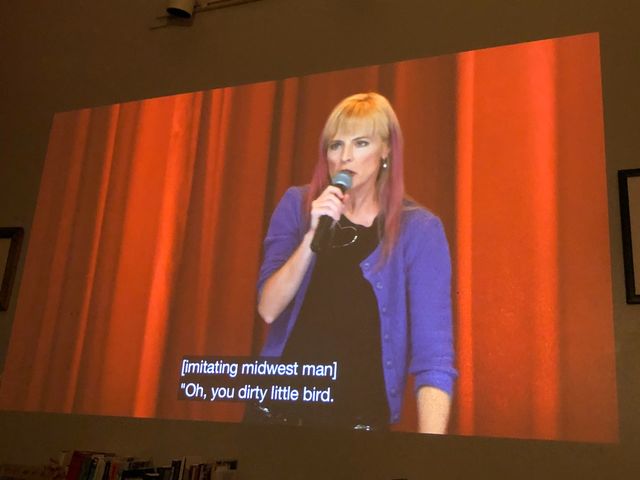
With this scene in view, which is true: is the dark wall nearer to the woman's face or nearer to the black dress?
the black dress

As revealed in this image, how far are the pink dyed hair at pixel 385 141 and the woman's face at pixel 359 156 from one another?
0.02 meters

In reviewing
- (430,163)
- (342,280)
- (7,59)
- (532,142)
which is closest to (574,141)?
(532,142)

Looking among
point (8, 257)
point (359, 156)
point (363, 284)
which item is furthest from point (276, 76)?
point (8, 257)

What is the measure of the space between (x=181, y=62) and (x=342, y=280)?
4.47ft

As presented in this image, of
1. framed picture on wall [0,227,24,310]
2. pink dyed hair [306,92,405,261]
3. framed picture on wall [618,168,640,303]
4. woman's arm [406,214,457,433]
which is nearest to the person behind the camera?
framed picture on wall [618,168,640,303]

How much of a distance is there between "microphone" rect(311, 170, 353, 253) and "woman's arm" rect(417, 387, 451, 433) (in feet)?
2.11

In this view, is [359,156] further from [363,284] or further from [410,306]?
[410,306]

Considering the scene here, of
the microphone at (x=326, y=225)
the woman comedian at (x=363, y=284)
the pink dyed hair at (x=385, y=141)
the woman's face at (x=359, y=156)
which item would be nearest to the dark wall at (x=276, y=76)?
the woman comedian at (x=363, y=284)

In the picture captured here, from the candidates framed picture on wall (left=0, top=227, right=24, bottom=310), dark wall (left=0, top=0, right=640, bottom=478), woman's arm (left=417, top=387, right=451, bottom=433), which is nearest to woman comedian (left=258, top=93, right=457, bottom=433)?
woman's arm (left=417, top=387, right=451, bottom=433)

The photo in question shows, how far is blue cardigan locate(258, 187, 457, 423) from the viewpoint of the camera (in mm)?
2119

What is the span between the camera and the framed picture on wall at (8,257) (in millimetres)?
2840

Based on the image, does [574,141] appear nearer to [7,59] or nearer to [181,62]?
[181,62]

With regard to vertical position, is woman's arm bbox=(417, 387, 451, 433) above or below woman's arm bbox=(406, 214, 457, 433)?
below

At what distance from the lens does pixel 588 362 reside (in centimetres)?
193
